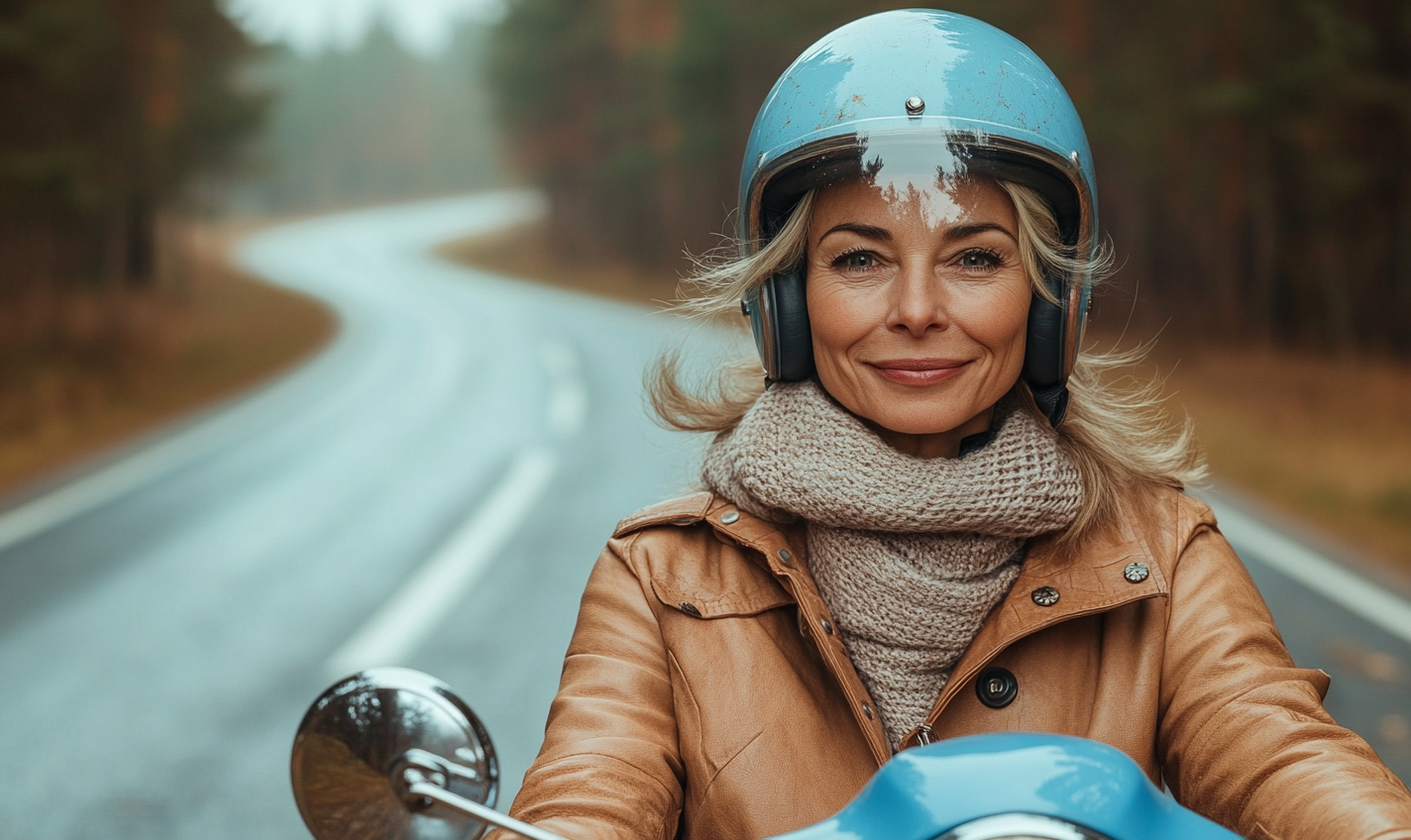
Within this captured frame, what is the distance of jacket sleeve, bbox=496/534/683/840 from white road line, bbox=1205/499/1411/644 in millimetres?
4559

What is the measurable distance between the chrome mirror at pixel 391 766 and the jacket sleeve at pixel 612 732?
0.35m

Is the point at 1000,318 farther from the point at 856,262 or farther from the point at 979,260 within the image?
the point at 856,262

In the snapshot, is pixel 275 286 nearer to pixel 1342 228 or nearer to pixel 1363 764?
pixel 1342 228

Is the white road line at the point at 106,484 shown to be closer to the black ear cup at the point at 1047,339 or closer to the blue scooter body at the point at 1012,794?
the black ear cup at the point at 1047,339

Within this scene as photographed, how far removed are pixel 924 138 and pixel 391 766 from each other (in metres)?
1.23

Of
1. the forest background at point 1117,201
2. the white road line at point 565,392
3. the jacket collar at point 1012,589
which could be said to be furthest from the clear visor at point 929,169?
the white road line at point 565,392

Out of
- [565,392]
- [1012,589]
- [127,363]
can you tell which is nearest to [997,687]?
[1012,589]

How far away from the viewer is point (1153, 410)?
8.48 ft

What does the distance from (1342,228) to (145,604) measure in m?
15.3

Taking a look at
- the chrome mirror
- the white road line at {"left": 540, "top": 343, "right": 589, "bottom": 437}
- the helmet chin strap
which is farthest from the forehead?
the white road line at {"left": 540, "top": 343, "right": 589, "bottom": 437}

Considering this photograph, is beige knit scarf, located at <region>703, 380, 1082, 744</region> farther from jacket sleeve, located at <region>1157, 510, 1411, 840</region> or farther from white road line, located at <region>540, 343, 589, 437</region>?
white road line, located at <region>540, 343, 589, 437</region>

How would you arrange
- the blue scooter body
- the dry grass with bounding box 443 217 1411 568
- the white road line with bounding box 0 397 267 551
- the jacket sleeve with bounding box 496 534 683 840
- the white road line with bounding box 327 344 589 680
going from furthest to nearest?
the white road line with bounding box 0 397 267 551 < the dry grass with bounding box 443 217 1411 568 < the white road line with bounding box 327 344 589 680 < the jacket sleeve with bounding box 496 534 683 840 < the blue scooter body

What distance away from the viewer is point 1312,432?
12664mm

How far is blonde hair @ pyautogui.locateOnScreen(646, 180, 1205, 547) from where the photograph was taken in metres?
2.14
